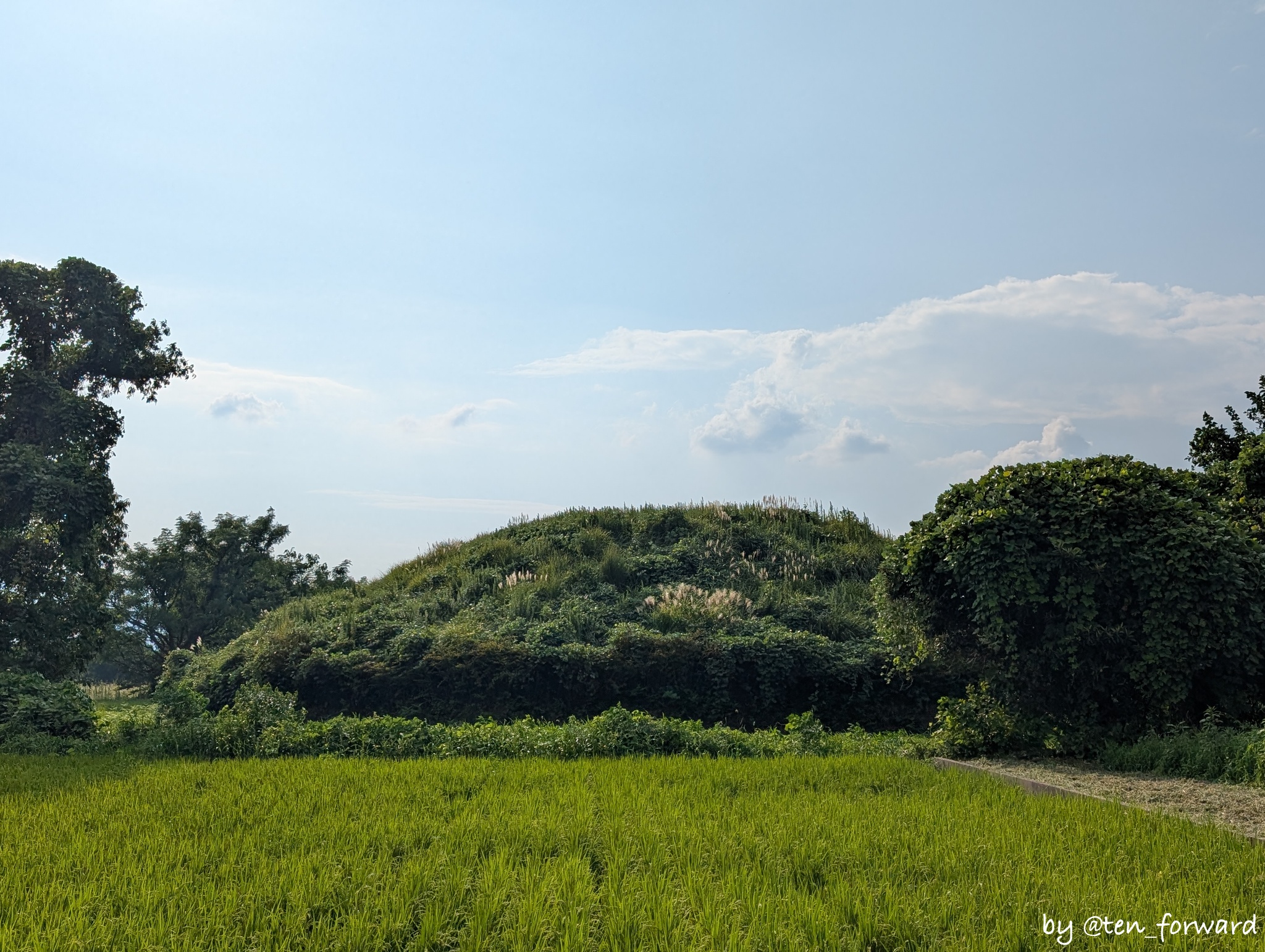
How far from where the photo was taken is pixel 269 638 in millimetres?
16125

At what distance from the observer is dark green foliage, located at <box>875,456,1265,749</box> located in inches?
384

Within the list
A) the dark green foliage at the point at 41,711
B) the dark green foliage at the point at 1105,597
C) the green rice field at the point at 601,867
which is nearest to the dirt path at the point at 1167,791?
the green rice field at the point at 601,867

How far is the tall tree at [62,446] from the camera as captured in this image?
1603 cm

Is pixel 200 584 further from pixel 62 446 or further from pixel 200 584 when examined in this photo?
pixel 62 446

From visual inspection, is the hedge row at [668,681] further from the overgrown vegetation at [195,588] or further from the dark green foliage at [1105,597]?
the overgrown vegetation at [195,588]

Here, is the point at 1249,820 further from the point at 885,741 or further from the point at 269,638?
the point at 269,638

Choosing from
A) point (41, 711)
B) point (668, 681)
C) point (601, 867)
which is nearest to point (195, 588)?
point (41, 711)

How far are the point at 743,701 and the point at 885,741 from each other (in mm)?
3401

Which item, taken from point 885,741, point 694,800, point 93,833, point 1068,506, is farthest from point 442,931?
point 1068,506

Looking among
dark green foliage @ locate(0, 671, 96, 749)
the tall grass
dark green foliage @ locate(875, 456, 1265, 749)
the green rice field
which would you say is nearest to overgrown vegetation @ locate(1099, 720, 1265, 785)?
the tall grass

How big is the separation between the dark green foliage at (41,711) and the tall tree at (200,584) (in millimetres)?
17459

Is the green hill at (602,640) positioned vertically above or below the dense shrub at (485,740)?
above

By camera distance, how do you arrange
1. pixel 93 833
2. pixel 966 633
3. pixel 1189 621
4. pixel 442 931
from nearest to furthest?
pixel 442 931
pixel 93 833
pixel 1189 621
pixel 966 633

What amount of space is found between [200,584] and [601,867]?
99.6 feet
